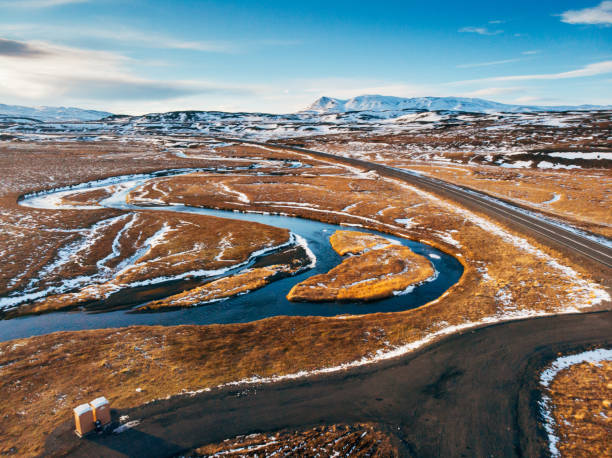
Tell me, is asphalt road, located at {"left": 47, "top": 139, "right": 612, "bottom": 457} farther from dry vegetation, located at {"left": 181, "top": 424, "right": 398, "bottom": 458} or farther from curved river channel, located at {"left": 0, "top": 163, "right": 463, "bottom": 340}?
curved river channel, located at {"left": 0, "top": 163, "right": 463, "bottom": 340}

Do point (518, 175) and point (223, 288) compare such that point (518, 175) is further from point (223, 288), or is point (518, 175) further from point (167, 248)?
point (167, 248)

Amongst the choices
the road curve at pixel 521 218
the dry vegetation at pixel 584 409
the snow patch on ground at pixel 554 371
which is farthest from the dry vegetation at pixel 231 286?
the road curve at pixel 521 218

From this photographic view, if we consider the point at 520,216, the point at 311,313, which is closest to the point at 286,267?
the point at 311,313

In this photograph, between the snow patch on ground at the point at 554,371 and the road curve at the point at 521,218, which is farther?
the road curve at the point at 521,218

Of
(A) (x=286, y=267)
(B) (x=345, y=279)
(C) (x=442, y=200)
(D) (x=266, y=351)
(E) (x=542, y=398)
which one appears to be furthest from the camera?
(C) (x=442, y=200)

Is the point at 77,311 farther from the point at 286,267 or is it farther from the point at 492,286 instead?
the point at 492,286

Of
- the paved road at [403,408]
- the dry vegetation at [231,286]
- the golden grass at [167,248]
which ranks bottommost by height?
the dry vegetation at [231,286]

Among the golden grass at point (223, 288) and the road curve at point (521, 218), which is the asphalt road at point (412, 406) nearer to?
the golden grass at point (223, 288)
